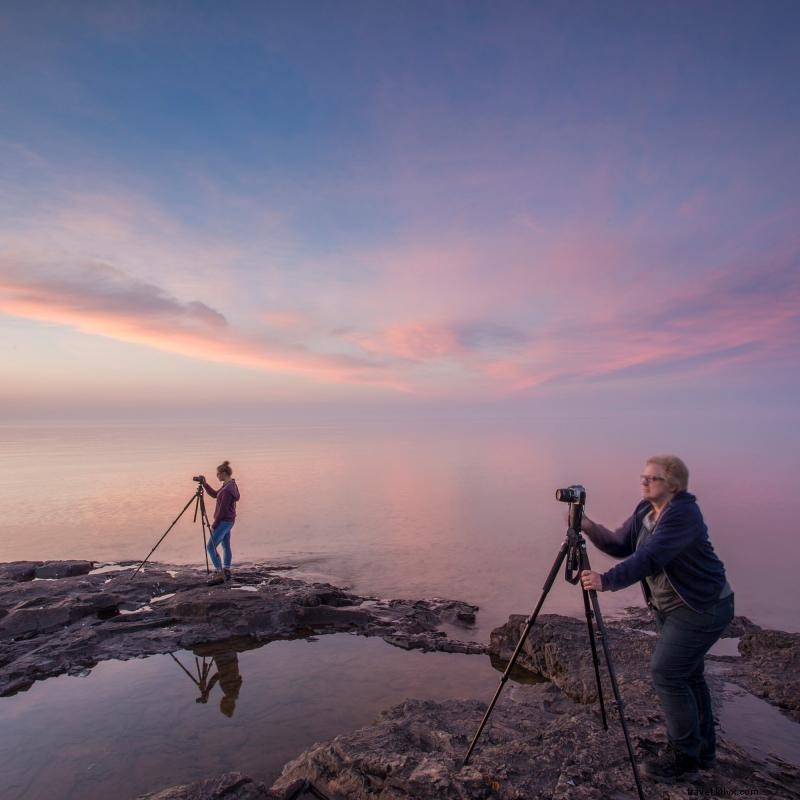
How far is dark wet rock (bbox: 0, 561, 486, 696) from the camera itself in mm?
7258

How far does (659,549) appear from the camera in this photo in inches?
146

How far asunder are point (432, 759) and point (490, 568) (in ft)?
30.1

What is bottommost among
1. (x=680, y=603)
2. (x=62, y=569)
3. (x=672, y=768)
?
(x=672, y=768)

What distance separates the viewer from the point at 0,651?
7.12 meters

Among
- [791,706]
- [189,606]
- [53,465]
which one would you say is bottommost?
[791,706]

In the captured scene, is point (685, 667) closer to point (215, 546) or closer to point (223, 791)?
point (223, 791)

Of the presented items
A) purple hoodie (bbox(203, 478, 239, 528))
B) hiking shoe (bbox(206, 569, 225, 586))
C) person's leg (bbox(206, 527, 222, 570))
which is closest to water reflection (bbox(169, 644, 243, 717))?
hiking shoe (bbox(206, 569, 225, 586))

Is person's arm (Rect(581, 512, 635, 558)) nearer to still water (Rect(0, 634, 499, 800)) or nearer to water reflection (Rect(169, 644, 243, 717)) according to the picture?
still water (Rect(0, 634, 499, 800))

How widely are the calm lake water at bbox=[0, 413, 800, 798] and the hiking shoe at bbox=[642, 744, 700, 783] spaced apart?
10.1 ft

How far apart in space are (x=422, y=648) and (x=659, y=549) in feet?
16.9

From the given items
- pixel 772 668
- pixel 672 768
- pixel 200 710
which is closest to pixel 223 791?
pixel 200 710

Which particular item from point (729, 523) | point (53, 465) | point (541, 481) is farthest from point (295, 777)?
point (53, 465)

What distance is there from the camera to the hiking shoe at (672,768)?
12.5 feet

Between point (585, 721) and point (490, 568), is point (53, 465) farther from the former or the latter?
point (585, 721)
